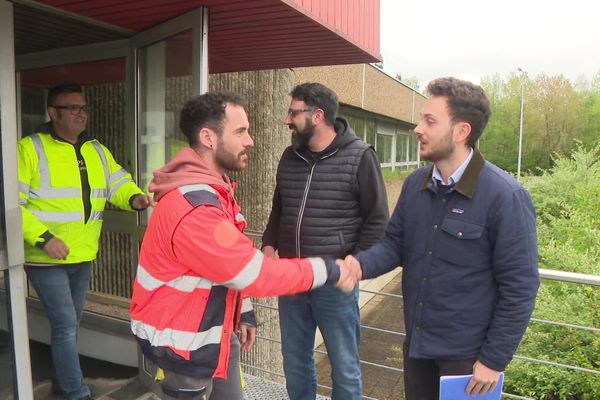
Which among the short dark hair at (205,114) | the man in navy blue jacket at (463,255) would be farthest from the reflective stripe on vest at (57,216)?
the man in navy blue jacket at (463,255)

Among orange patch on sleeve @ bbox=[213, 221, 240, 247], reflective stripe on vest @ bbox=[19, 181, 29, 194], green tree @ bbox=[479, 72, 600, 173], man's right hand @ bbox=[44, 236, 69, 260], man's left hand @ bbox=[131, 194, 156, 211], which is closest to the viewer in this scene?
orange patch on sleeve @ bbox=[213, 221, 240, 247]

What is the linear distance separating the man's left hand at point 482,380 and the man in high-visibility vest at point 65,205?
7.22 ft

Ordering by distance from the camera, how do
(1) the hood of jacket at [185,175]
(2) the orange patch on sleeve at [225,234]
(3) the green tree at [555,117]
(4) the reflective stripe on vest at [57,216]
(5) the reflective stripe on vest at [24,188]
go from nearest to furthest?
→ (2) the orange patch on sleeve at [225,234], (1) the hood of jacket at [185,175], (5) the reflective stripe on vest at [24,188], (4) the reflective stripe on vest at [57,216], (3) the green tree at [555,117]

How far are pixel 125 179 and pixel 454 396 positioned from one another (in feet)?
8.16

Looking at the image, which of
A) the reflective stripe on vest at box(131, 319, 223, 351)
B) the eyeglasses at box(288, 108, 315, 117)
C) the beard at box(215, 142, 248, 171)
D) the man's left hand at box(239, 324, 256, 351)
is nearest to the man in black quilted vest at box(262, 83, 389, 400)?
the eyeglasses at box(288, 108, 315, 117)

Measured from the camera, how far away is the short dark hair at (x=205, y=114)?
205 centimetres

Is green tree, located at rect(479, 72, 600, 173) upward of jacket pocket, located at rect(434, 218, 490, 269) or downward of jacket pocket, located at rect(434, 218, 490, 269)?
upward

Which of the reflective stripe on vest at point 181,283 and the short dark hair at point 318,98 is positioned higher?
the short dark hair at point 318,98

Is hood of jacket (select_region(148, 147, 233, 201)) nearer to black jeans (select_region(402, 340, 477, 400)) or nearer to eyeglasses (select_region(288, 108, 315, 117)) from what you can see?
eyeglasses (select_region(288, 108, 315, 117))

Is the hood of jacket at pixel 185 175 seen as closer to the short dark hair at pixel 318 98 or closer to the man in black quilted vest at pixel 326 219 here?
the man in black quilted vest at pixel 326 219

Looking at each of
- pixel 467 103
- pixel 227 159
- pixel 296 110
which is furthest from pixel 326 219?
pixel 467 103

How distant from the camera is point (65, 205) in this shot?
10.1ft

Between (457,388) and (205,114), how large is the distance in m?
1.52

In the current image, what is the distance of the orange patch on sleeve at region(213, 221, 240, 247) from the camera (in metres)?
1.78
